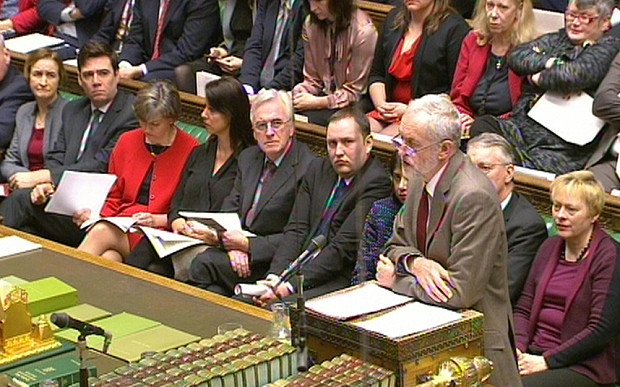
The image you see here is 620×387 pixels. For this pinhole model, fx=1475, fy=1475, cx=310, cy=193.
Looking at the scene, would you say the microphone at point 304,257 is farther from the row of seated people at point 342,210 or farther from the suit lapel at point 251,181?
the suit lapel at point 251,181

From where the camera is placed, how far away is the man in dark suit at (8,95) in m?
7.52

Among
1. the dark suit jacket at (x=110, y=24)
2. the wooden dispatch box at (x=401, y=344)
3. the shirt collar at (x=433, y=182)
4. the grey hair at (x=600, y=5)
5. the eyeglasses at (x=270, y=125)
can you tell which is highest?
the grey hair at (x=600, y=5)

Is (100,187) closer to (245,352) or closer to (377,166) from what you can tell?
(377,166)

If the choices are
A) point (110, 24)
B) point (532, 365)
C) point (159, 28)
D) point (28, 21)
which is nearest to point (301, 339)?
point (532, 365)

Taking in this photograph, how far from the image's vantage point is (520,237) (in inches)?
212

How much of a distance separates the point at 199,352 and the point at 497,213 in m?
0.97

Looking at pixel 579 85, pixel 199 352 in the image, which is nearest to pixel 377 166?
pixel 579 85

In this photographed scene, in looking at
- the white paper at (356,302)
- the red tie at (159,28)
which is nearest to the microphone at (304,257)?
the white paper at (356,302)

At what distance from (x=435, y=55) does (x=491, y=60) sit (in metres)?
0.30

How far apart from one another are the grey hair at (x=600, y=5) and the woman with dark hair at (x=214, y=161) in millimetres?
1478

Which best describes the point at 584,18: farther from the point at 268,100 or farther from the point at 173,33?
the point at 173,33

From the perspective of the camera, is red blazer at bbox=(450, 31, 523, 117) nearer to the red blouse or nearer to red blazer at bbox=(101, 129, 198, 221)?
the red blouse

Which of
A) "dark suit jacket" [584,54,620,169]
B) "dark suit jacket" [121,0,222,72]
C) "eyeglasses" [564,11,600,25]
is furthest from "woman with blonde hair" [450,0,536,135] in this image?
"dark suit jacket" [121,0,222,72]

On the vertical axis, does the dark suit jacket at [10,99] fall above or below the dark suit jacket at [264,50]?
below
